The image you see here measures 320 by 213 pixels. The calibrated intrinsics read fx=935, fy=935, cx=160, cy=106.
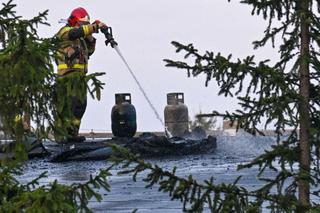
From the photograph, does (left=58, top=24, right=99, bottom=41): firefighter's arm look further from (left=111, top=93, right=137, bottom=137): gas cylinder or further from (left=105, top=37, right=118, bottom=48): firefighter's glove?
(left=111, top=93, right=137, bottom=137): gas cylinder

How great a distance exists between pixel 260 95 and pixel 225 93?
20cm

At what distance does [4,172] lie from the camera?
4.85 metres

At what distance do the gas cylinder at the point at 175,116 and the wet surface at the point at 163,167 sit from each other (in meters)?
3.51

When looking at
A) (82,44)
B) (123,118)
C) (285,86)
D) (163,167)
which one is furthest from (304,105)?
(123,118)

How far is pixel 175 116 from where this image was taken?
2256 centimetres

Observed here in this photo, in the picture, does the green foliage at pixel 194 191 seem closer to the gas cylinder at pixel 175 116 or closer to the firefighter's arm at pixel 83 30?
the firefighter's arm at pixel 83 30

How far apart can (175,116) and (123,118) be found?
3601mm

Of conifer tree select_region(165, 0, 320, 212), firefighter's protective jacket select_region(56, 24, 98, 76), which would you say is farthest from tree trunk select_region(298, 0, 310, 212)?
firefighter's protective jacket select_region(56, 24, 98, 76)

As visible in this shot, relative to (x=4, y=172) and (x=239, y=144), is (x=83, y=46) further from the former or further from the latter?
(x=4, y=172)

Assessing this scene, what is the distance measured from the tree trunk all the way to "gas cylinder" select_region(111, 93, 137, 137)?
13509 millimetres

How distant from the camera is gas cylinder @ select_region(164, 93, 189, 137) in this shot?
22406mm

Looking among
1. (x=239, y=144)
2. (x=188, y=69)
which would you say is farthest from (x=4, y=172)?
(x=239, y=144)

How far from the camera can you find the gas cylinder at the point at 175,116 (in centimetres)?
2241

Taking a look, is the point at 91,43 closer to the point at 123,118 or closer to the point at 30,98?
the point at 123,118
